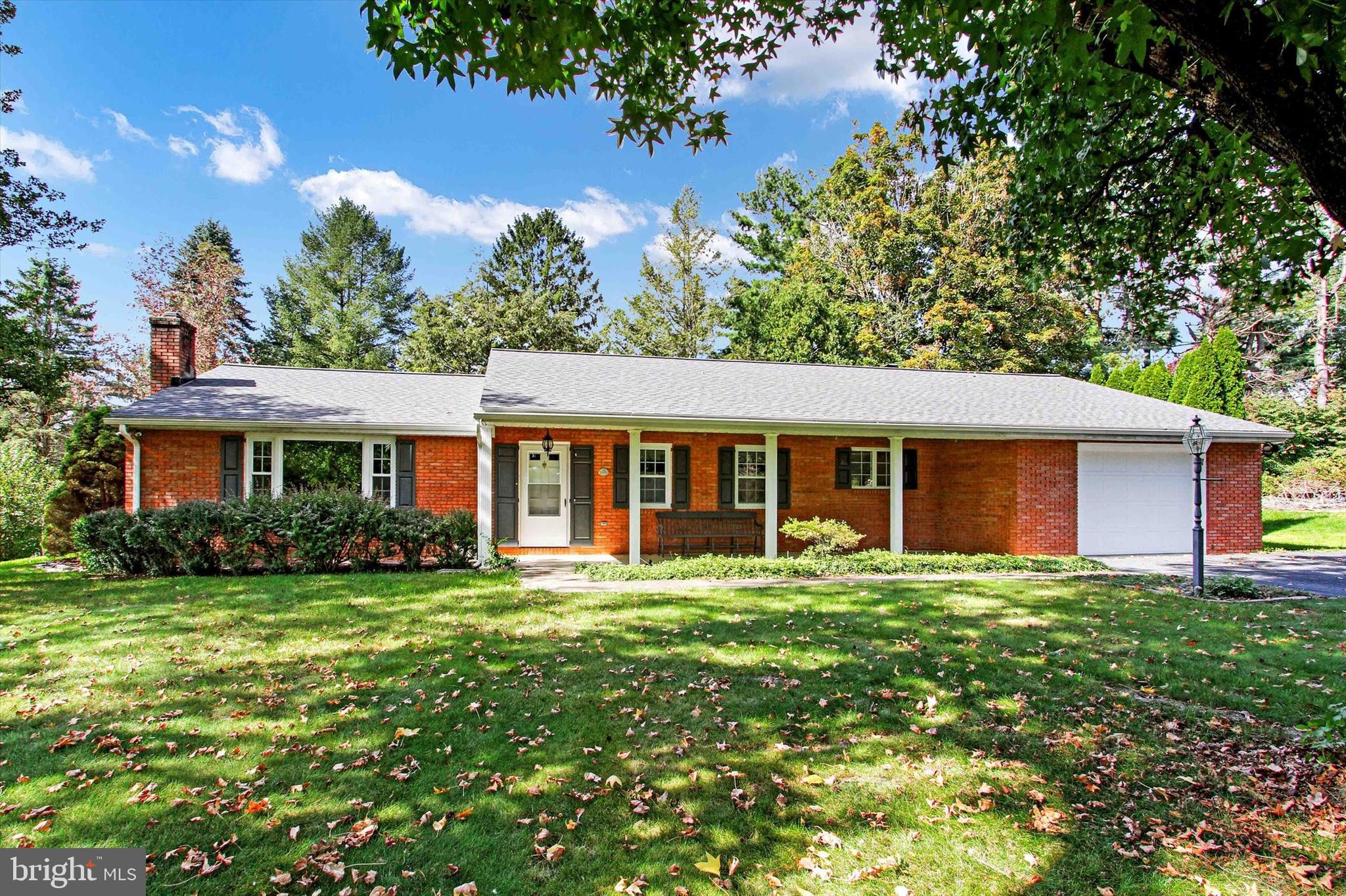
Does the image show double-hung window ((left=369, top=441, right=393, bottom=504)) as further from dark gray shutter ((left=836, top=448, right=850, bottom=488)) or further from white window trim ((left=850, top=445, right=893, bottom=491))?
white window trim ((left=850, top=445, right=893, bottom=491))

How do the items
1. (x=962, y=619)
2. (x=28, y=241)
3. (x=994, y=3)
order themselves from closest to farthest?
(x=994, y=3) < (x=962, y=619) < (x=28, y=241)

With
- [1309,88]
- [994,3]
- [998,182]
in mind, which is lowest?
[1309,88]

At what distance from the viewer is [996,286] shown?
23.3 m

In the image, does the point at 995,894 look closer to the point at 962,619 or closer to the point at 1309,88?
the point at 1309,88

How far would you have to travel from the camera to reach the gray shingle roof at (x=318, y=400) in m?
11.1

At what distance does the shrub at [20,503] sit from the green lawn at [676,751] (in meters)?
11.7

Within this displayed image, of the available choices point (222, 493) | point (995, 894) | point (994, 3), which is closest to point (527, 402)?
point (222, 493)

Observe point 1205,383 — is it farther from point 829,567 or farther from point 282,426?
point 282,426

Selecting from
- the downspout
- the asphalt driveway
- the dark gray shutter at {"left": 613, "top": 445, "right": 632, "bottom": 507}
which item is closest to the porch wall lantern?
the asphalt driveway

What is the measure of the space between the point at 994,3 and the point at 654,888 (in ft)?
16.1

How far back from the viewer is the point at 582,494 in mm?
12914

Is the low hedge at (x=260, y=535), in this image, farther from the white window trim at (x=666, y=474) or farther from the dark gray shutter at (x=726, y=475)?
the dark gray shutter at (x=726, y=475)

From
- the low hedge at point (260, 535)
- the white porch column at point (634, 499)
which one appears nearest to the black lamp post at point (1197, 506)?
the white porch column at point (634, 499)

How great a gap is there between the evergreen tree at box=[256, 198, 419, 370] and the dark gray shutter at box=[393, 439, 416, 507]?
2228 cm
